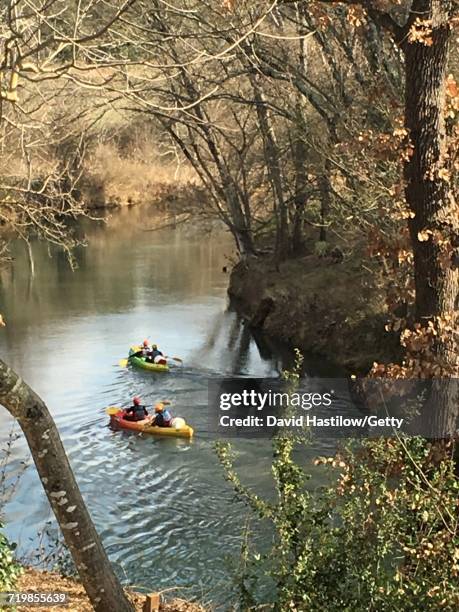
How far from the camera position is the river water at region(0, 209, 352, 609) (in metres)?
7.72

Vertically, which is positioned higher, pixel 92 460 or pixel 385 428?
pixel 385 428

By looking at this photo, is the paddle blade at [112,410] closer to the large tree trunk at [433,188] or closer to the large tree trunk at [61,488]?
the large tree trunk at [433,188]

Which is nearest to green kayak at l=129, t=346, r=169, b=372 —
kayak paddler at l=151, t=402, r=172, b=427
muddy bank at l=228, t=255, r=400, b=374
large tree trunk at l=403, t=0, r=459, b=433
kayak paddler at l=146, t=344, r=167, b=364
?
kayak paddler at l=146, t=344, r=167, b=364

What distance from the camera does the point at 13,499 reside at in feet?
28.4

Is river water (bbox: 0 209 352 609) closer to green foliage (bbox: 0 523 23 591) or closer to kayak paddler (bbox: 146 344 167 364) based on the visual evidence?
kayak paddler (bbox: 146 344 167 364)

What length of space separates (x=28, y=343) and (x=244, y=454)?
5.94 metres

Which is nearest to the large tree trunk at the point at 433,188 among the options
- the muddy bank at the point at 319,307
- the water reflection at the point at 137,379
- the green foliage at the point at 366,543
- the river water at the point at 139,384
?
the green foliage at the point at 366,543

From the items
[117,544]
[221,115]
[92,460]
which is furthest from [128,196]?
[117,544]

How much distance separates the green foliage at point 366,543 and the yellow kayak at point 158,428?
22.0 ft

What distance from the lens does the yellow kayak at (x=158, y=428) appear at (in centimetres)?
1042

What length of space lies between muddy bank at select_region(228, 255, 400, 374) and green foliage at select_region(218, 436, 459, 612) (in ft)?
29.4

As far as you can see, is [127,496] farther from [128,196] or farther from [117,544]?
[128,196]

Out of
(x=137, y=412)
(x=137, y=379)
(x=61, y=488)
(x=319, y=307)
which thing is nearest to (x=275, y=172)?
(x=319, y=307)

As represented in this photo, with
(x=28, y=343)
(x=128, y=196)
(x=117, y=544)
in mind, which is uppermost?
(x=128, y=196)
